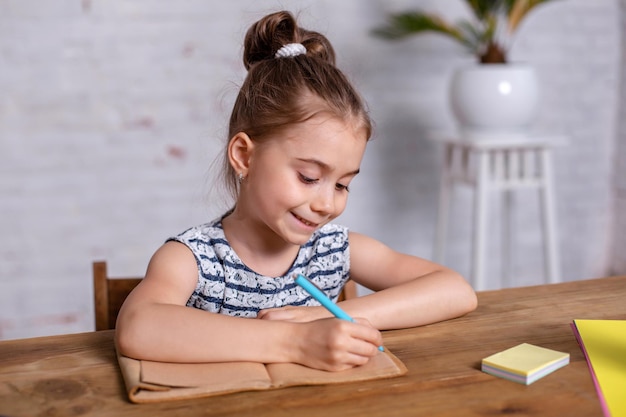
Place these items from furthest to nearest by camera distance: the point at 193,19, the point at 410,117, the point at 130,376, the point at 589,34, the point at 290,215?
the point at 589,34 → the point at 410,117 → the point at 193,19 → the point at 290,215 → the point at 130,376

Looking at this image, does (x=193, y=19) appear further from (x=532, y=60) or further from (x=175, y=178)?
(x=532, y=60)

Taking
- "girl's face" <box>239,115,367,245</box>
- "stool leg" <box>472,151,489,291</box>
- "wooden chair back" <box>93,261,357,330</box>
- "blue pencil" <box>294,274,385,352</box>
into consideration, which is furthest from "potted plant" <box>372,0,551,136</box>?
"blue pencil" <box>294,274,385,352</box>

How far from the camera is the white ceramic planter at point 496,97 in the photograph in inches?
91.4

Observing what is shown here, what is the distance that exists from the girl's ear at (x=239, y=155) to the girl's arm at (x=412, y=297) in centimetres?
28

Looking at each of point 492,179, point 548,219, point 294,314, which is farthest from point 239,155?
point 548,219

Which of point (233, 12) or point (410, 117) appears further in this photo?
point (410, 117)

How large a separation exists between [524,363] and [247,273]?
1.64 ft

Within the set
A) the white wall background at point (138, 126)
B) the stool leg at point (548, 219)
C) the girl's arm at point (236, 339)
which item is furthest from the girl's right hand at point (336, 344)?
the stool leg at point (548, 219)

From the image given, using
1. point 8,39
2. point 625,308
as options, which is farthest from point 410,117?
point 625,308

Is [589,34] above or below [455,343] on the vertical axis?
above

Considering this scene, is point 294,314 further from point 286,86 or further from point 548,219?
point 548,219

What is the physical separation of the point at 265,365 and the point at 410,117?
6.92 ft

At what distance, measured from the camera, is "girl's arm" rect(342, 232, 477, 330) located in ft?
3.30

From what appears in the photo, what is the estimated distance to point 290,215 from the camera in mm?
1080
